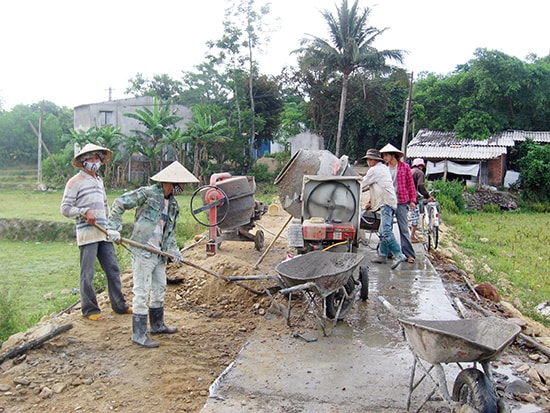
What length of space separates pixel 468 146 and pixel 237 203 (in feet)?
61.7

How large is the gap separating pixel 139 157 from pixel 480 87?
19.1 meters

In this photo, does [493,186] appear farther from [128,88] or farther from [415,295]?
[128,88]

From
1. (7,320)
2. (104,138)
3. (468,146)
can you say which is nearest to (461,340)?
Result: (7,320)

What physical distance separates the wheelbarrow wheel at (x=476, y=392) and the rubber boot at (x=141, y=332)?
9.33 feet

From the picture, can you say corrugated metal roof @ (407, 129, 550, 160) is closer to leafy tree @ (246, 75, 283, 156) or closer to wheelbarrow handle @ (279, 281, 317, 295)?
leafy tree @ (246, 75, 283, 156)

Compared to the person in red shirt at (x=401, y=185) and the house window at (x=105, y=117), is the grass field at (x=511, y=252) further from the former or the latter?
the house window at (x=105, y=117)

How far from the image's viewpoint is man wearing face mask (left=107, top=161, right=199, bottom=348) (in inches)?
192

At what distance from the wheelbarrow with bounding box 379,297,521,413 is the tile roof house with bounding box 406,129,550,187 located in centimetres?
2167

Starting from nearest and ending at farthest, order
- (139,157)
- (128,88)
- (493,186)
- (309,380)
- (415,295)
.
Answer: (309,380)
(415,295)
(493,186)
(139,157)
(128,88)

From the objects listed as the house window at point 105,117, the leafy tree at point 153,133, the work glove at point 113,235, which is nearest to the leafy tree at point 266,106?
the leafy tree at point 153,133

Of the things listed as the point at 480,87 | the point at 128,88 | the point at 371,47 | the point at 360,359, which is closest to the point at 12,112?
the point at 128,88

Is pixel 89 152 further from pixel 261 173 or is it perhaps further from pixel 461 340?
pixel 261 173

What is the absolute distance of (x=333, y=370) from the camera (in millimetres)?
4145

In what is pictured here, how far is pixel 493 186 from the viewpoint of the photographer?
78.9 ft
